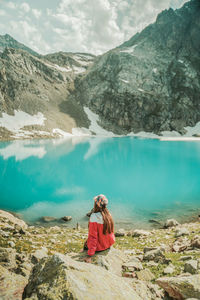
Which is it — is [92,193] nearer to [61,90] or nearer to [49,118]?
[49,118]

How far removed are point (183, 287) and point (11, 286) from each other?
11.3 ft

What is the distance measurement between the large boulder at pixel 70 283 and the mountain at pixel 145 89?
4438 inches

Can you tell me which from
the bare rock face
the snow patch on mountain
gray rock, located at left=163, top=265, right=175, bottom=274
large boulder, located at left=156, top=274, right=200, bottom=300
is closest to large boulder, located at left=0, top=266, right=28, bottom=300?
large boulder, located at left=156, top=274, right=200, bottom=300

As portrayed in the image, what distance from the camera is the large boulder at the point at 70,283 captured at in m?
2.85

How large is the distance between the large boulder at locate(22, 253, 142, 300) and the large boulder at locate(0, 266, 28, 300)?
12.3 inches

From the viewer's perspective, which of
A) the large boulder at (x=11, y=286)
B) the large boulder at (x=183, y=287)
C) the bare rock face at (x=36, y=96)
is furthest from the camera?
the bare rock face at (x=36, y=96)

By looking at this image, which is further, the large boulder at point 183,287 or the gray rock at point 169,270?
the gray rock at point 169,270

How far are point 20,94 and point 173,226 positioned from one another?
325 ft

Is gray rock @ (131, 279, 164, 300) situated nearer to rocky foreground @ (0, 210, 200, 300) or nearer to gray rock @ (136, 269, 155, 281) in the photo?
rocky foreground @ (0, 210, 200, 300)

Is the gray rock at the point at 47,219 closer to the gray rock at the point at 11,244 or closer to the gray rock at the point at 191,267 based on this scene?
the gray rock at the point at 11,244

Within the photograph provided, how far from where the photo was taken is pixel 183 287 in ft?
12.6

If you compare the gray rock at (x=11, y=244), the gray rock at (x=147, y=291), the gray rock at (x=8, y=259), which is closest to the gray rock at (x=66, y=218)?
the gray rock at (x=11, y=244)

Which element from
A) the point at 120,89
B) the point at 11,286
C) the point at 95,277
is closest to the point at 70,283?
the point at 95,277

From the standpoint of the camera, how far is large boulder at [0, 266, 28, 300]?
11.2 feet
